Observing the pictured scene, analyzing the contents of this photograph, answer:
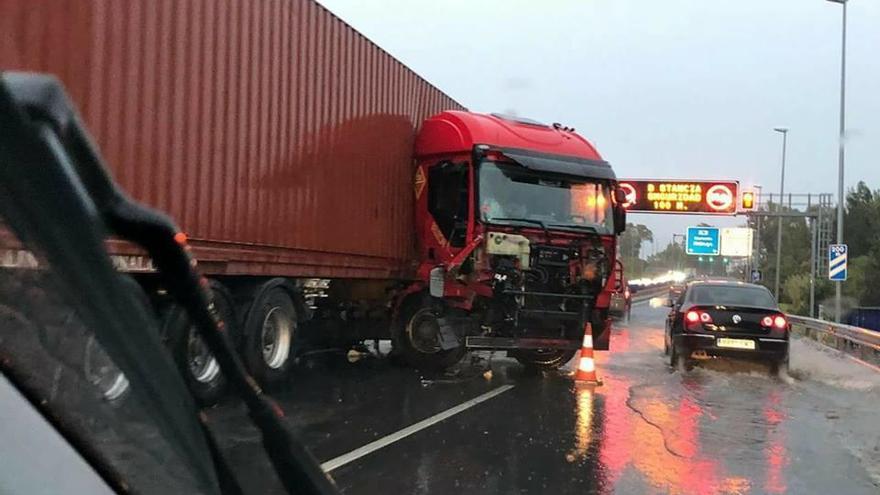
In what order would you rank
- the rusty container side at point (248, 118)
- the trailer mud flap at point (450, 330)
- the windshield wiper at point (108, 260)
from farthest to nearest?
the trailer mud flap at point (450, 330), the rusty container side at point (248, 118), the windshield wiper at point (108, 260)

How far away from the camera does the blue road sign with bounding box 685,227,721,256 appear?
169 ft

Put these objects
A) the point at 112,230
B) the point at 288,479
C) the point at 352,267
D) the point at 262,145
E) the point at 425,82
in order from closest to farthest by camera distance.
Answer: the point at 112,230 < the point at 288,479 < the point at 262,145 < the point at 352,267 < the point at 425,82

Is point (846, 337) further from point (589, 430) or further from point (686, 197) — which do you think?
point (589, 430)

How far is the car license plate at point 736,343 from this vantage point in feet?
41.4

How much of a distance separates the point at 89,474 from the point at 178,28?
7.05 meters

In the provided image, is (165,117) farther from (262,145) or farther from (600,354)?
(600,354)

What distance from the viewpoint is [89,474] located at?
4.30 ft

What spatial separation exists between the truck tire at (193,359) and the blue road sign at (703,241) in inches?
2000

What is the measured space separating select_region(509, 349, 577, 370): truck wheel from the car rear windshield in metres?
2.25

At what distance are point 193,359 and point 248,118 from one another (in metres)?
6.08

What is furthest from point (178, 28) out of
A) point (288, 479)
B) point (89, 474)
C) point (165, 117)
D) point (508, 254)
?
point (89, 474)

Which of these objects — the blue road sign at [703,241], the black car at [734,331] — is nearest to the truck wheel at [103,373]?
the black car at [734,331]

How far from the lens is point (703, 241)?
5178cm

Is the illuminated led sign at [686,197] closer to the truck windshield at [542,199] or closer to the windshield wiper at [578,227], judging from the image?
the truck windshield at [542,199]
